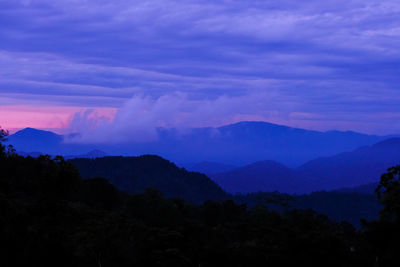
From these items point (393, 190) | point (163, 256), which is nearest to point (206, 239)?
point (163, 256)

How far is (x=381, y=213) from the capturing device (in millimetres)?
24031

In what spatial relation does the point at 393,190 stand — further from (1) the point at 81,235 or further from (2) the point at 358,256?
(1) the point at 81,235

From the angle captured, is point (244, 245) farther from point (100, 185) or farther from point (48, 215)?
point (100, 185)

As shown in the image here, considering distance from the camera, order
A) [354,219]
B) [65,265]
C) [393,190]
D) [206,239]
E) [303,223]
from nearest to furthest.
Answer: [393,190] < [65,265] < [206,239] < [303,223] < [354,219]

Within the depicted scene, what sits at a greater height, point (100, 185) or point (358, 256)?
A: point (100, 185)

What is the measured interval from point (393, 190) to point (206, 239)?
11.9 meters

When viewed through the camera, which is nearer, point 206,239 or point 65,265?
point 65,265

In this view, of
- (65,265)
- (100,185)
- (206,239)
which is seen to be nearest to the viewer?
(65,265)

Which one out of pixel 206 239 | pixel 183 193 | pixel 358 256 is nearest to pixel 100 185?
pixel 206 239

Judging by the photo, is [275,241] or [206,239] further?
[206,239]

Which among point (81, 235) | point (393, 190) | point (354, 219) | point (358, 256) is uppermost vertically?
point (393, 190)

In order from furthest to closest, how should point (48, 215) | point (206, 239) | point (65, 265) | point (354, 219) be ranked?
point (354, 219) < point (206, 239) < point (48, 215) < point (65, 265)

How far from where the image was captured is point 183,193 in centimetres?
18200

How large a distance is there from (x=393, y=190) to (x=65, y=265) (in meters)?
17.8
